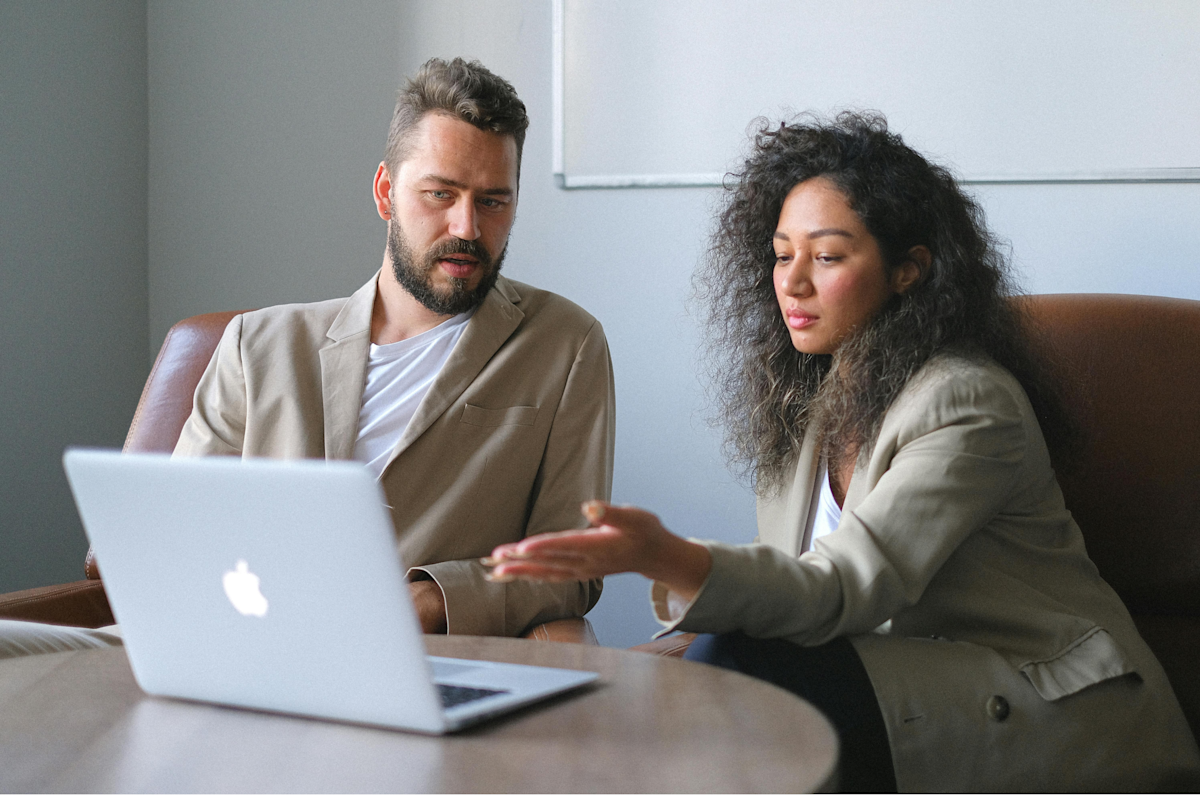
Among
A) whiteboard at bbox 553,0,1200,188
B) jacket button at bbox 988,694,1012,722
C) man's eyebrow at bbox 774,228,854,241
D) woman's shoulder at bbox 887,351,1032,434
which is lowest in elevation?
jacket button at bbox 988,694,1012,722

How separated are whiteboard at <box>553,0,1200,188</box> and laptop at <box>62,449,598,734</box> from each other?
155 cm

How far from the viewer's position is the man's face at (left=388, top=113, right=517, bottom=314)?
1929mm

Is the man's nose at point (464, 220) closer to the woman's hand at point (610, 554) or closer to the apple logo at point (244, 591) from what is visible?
the woman's hand at point (610, 554)

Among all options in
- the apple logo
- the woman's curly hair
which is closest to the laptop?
the apple logo

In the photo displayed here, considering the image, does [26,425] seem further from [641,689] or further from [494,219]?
[641,689]

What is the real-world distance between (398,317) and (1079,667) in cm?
123

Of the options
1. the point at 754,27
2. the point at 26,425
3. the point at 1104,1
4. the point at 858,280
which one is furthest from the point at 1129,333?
the point at 26,425

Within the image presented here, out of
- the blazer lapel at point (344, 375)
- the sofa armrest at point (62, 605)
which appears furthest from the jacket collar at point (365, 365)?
the sofa armrest at point (62, 605)

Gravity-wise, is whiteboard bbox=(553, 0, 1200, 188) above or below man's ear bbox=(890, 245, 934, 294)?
above

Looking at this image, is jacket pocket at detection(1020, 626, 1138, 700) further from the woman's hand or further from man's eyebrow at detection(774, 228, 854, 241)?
man's eyebrow at detection(774, 228, 854, 241)

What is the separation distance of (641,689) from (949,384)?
612 millimetres

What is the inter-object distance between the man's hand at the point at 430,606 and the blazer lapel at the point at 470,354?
24 cm

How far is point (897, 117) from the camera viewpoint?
7.32ft

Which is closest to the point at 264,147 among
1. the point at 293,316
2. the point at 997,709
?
the point at 293,316
